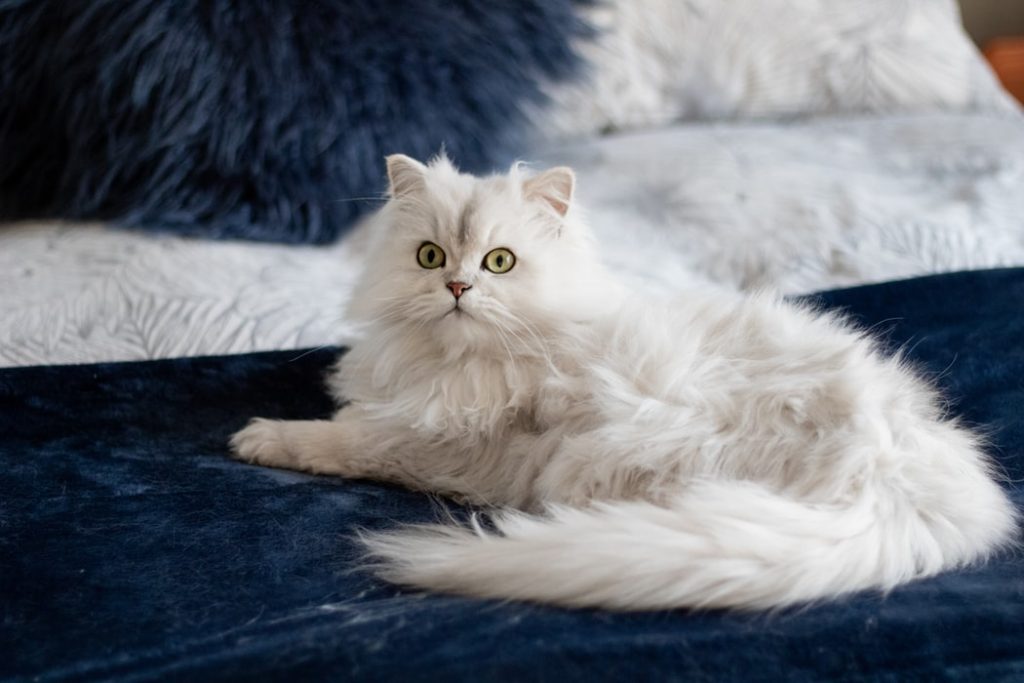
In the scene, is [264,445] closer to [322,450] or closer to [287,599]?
[322,450]

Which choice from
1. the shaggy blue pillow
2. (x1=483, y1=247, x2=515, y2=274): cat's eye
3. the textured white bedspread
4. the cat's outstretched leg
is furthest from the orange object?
the cat's outstretched leg

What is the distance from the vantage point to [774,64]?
2215 mm

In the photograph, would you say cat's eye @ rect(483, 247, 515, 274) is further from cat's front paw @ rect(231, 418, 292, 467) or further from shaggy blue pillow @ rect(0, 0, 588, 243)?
shaggy blue pillow @ rect(0, 0, 588, 243)

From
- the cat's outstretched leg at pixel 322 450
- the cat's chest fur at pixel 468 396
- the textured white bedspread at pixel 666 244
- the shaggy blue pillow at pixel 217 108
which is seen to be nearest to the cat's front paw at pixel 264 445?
the cat's outstretched leg at pixel 322 450

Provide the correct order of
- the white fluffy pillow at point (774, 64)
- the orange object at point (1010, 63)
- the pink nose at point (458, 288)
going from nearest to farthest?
the pink nose at point (458, 288) < the white fluffy pillow at point (774, 64) < the orange object at point (1010, 63)

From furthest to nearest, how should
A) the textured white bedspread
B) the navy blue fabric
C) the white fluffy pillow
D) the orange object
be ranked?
1. the orange object
2. the white fluffy pillow
3. the textured white bedspread
4. the navy blue fabric

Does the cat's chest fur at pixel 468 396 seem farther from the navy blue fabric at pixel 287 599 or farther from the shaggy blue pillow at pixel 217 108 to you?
the shaggy blue pillow at pixel 217 108

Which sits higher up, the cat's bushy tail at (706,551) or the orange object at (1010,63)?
the orange object at (1010,63)

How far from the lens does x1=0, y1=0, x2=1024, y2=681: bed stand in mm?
701

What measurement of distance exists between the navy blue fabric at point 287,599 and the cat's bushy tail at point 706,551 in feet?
0.05

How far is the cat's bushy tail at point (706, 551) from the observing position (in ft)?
2.41

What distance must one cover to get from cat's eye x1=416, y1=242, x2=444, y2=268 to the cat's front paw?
0.83 feet

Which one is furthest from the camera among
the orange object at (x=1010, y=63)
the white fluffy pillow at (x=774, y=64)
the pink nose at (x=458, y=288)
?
the orange object at (x=1010, y=63)

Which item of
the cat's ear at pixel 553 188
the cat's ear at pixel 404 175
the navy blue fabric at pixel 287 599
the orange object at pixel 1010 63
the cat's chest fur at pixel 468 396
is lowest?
the navy blue fabric at pixel 287 599
